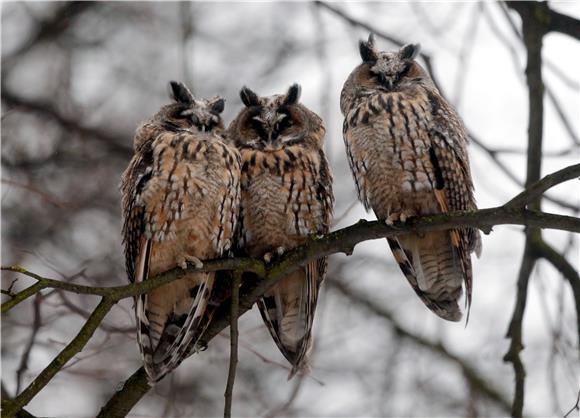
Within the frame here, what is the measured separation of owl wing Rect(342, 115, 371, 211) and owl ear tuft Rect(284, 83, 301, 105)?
0.96ft

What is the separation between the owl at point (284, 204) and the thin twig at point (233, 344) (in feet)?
1.48

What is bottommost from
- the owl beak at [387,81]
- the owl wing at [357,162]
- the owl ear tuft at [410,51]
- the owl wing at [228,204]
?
the owl wing at [228,204]

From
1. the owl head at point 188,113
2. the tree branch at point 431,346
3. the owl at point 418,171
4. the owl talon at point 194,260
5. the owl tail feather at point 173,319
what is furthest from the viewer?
the tree branch at point 431,346

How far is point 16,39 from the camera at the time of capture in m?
7.57

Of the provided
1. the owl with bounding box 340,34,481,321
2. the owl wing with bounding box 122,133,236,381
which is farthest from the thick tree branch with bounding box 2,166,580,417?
the owl with bounding box 340,34,481,321

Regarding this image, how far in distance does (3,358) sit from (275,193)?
2.82 meters

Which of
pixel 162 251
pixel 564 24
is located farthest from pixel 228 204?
pixel 564 24

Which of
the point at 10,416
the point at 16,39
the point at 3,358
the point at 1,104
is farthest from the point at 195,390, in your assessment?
the point at 10,416

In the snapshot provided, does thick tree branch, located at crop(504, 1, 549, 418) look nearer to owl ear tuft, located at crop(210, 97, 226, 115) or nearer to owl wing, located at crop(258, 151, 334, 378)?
owl wing, located at crop(258, 151, 334, 378)

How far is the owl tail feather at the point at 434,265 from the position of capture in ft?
12.7

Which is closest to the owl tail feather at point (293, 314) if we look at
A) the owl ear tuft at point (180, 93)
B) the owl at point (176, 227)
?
the owl at point (176, 227)

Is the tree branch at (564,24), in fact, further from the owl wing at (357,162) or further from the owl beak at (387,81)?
the owl wing at (357,162)

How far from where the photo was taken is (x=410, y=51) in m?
4.14

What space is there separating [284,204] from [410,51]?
109cm
